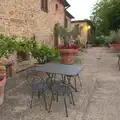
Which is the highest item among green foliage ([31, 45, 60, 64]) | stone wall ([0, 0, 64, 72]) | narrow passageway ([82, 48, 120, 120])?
stone wall ([0, 0, 64, 72])

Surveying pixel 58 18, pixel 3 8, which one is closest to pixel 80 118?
pixel 3 8

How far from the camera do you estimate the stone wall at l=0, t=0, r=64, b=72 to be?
7.26 metres

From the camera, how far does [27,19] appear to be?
886 cm

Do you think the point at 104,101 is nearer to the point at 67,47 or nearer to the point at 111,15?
the point at 67,47

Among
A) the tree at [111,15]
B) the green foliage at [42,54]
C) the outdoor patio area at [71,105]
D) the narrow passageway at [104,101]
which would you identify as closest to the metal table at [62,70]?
the outdoor patio area at [71,105]

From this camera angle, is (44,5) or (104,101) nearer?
(104,101)

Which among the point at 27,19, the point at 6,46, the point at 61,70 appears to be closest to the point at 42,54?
the point at 27,19

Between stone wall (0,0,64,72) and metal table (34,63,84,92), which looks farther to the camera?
stone wall (0,0,64,72)

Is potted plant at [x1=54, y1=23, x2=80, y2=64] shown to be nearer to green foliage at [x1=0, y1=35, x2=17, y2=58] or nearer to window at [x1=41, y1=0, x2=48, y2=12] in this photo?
window at [x1=41, y1=0, x2=48, y2=12]

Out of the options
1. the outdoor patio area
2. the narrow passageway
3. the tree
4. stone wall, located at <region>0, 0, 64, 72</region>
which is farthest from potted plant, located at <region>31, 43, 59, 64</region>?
the tree

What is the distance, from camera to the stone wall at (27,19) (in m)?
7.26

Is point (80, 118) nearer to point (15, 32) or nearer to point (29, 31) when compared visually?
point (15, 32)

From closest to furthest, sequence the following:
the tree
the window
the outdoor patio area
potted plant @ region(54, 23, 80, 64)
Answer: the outdoor patio area < potted plant @ region(54, 23, 80, 64) < the window < the tree

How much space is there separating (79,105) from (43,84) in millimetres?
899
